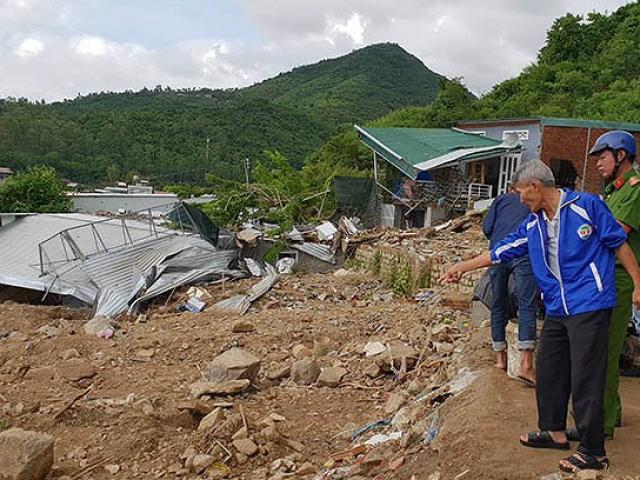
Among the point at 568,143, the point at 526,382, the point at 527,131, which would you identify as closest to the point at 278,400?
the point at 526,382

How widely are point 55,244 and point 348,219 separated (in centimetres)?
757

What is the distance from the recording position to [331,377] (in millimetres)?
6551

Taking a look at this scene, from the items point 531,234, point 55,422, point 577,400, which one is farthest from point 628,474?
point 55,422

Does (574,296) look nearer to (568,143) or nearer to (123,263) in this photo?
(123,263)

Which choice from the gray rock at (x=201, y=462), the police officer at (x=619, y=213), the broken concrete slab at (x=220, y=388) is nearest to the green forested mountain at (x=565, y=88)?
the broken concrete slab at (x=220, y=388)

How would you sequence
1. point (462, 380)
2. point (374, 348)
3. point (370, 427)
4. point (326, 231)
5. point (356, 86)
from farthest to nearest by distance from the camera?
point (356, 86), point (326, 231), point (374, 348), point (370, 427), point (462, 380)

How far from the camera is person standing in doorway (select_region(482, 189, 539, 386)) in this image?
163 inches

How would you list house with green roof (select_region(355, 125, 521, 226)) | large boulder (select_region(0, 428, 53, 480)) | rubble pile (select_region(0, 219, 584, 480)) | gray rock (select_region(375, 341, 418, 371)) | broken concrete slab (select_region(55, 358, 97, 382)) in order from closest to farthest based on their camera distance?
large boulder (select_region(0, 428, 53, 480)) < rubble pile (select_region(0, 219, 584, 480)) < gray rock (select_region(375, 341, 418, 371)) < broken concrete slab (select_region(55, 358, 97, 382)) < house with green roof (select_region(355, 125, 521, 226))

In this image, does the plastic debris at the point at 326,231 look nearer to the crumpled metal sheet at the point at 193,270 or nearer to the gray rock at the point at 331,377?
the crumpled metal sheet at the point at 193,270

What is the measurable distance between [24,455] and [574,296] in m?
3.82

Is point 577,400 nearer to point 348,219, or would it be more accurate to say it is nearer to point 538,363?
point 538,363

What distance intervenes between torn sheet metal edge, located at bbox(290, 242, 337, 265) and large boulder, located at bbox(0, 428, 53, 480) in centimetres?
1150

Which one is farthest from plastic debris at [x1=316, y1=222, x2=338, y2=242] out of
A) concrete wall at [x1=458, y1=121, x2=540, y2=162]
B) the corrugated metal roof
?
concrete wall at [x1=458, y1=121, x2=540, y2=162]

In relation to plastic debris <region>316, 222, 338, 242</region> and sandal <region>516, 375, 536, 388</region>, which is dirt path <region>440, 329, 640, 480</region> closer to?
sandal <region>516, 375, 536, 388</region>
